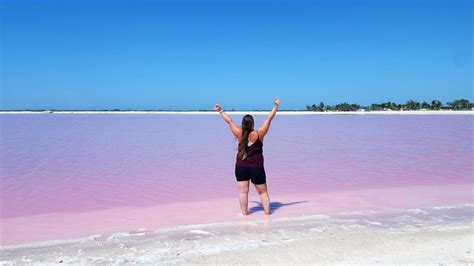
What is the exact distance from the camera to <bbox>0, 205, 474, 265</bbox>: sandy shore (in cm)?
397

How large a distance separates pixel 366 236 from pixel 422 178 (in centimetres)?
473

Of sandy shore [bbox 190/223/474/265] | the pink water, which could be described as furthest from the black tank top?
sandy shore [bbox 190/223/474/265]

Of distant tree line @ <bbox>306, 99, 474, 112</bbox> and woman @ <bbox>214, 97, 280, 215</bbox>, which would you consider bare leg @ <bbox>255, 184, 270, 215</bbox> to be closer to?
woman @ <bbox>214, 97, 280, 215</bbox>

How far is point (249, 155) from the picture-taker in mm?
5746

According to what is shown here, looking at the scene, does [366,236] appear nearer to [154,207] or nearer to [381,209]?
[381,209]

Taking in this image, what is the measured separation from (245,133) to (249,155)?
1.03 feet

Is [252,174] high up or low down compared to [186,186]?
up

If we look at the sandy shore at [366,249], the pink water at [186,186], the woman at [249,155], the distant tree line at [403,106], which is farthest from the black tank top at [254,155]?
the distant tree line at [403,106]

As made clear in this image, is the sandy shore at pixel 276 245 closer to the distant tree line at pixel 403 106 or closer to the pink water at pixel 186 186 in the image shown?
the pink water at pixel 186 186

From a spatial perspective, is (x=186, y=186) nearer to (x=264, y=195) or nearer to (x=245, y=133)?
(x=264, y=195)

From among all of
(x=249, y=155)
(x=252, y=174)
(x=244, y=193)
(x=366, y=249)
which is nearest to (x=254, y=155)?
(x=249, y=155)

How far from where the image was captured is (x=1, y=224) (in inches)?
215

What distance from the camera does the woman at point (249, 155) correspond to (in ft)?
18.7

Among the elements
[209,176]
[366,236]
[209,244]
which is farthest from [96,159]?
[366,236]
